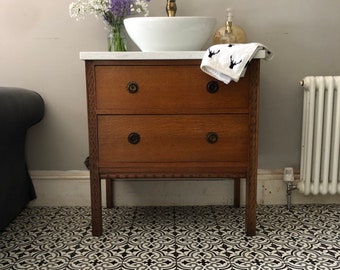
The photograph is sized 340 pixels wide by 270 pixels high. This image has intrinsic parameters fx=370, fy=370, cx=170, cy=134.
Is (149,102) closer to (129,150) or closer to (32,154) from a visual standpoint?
(129,150)

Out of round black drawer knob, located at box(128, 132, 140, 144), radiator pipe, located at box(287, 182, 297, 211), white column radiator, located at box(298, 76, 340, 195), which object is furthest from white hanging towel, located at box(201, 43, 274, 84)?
radiator pipe, located at box(287, 182, 297, 211)

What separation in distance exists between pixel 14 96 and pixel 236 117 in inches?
33.1

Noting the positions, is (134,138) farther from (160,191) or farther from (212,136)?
(160,191)

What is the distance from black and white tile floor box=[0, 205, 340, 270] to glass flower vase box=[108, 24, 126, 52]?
746 mm

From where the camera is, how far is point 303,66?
5.70ft

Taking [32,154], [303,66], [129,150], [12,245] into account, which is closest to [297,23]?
[303,66]

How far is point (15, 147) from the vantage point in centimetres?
156

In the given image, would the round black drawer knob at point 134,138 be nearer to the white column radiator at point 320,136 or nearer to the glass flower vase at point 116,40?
the glass flower vase at point 116,40

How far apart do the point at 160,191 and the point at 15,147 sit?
0.69 m

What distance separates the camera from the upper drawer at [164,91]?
1361 millimetres

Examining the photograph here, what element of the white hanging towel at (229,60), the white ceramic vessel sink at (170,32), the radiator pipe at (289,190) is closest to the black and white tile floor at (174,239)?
the radiator pipe at (289,190)

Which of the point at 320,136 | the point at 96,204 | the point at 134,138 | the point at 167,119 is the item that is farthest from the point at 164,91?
the point at 320,136

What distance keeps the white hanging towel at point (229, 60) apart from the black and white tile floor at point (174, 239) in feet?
2.01

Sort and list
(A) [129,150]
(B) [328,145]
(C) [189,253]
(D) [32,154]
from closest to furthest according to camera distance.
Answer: (C) [189,253] < (A) [129,150] < (B) [328,145] < (D) [32,154]
